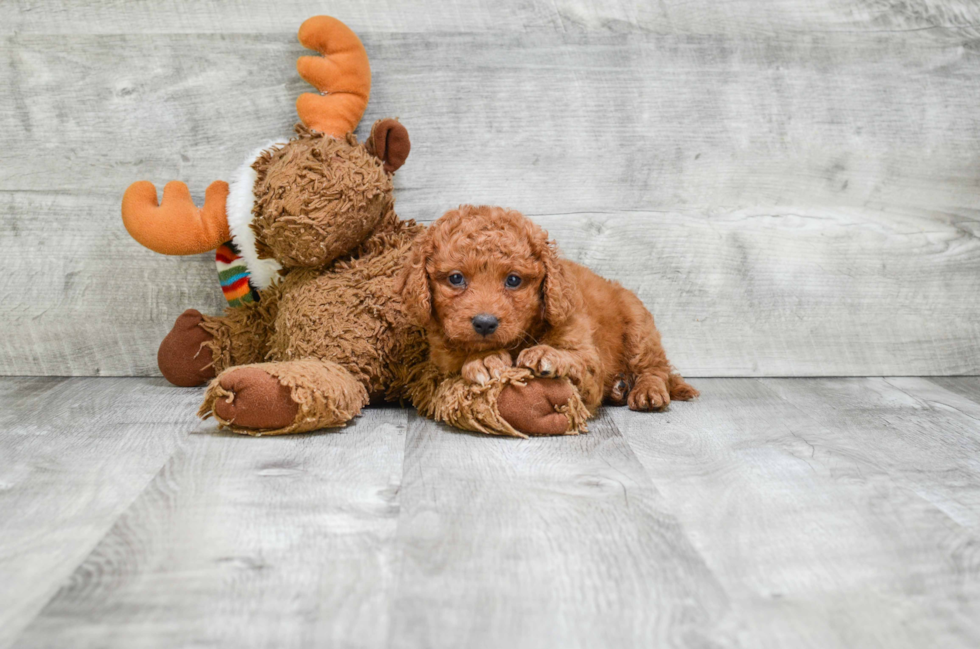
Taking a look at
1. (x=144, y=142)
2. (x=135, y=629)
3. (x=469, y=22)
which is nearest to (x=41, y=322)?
(x=144, y=142)

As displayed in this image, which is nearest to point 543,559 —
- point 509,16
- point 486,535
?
point 486,535

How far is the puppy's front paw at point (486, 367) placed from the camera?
1.41m

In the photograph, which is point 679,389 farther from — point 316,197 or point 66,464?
point 66,464

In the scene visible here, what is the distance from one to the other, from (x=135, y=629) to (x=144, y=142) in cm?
138

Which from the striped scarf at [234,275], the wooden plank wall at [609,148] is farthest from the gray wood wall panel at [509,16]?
the striped scarf at [234,275]

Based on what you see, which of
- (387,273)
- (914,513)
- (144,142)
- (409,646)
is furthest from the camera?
(144,142)

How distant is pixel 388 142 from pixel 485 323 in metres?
0.51

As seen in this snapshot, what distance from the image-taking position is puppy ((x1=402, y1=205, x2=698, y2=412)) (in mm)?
1392

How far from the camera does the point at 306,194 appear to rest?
1521 mm

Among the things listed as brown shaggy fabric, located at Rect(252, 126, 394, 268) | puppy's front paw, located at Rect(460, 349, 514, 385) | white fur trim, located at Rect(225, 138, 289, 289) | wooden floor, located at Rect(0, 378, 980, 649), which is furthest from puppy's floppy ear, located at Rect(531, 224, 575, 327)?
white fur trim, located at Rect(225, 138, 289, 289)

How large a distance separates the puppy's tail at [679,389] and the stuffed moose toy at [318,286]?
15.4 inches

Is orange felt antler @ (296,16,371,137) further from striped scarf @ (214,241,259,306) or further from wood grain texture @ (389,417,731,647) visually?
wood grain texture @ (389,417,731,647)

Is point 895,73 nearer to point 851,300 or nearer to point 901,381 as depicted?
point 851,300

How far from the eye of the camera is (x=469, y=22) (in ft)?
6.10
